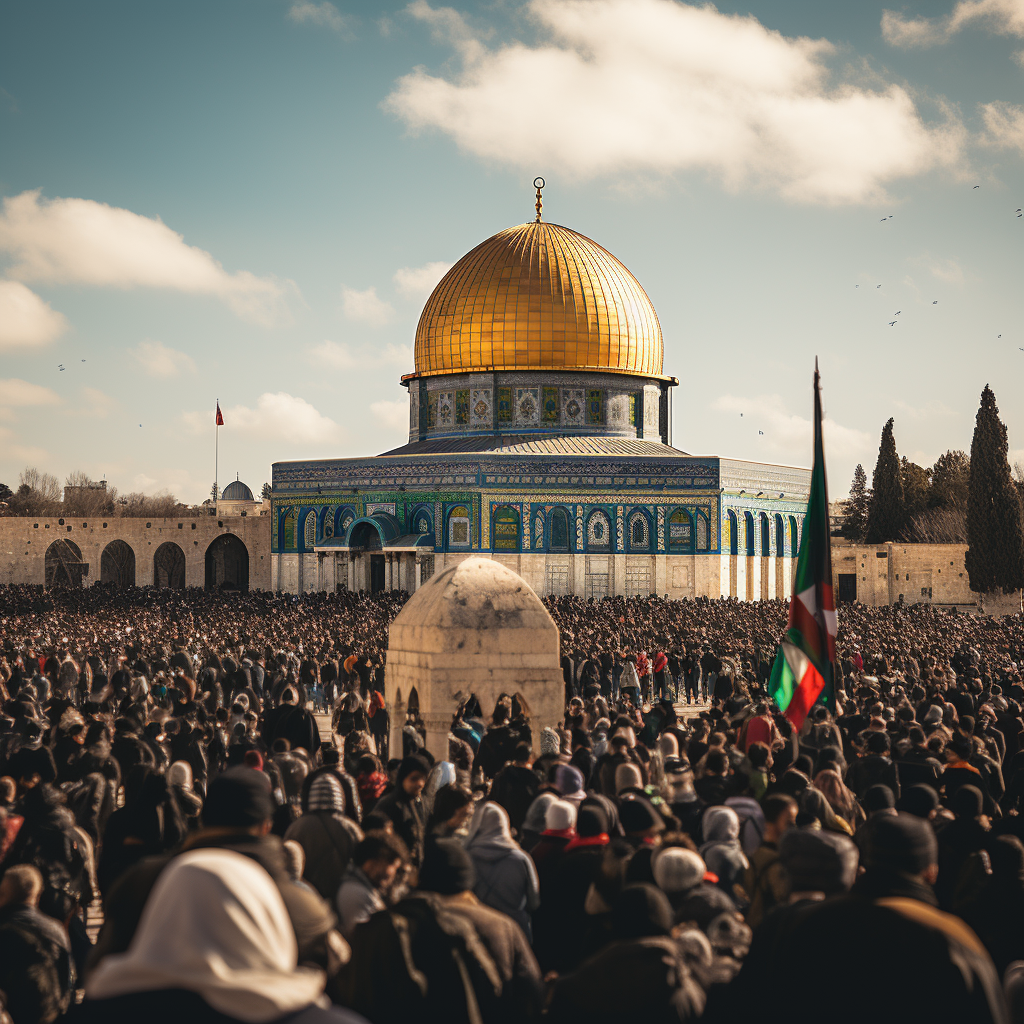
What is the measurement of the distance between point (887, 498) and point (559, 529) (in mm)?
20570

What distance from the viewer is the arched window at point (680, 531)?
41.9 meters

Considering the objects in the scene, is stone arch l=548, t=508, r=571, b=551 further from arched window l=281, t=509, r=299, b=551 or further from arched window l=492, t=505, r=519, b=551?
arched window l=281, t=509, r=299, b=551

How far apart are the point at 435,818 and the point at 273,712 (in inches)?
229

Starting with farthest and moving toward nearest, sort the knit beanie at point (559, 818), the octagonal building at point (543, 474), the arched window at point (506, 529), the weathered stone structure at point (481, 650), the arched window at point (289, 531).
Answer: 1. the arched window at point (289, 531)
2. the octagonal building at point (543, 474)
3. the arched window at point (506, 529)
4. the weathered stone structure at point (481, 650)
5. the knit beanie at point (559, 818)

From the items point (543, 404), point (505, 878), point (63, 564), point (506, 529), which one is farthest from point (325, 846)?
point (63, 564)

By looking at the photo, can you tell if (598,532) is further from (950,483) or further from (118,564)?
(118,564)

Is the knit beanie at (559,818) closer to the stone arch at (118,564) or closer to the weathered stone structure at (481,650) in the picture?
the weathered stone structure at (481,650)

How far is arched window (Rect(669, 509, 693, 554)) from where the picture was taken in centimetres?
4188

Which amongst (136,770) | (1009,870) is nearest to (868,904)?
(1009,870)

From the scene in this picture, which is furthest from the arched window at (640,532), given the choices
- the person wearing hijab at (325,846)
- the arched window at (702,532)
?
the person wearing hijab at (325,846)

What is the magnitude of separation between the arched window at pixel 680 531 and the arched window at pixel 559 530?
146 inches

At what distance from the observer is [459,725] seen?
11.9m

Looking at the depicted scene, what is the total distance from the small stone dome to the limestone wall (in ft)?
131

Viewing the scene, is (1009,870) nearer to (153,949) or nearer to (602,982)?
(602,982)
